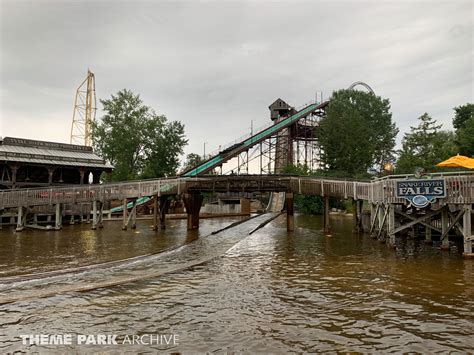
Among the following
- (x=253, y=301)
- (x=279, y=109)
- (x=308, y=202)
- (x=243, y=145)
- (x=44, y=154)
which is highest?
(x=279, y=109)

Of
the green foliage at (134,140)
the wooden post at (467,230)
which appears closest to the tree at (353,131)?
the green foliage at (134,140)

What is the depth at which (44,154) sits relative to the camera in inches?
1539

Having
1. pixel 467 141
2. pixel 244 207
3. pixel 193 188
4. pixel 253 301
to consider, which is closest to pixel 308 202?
pixel 244 207

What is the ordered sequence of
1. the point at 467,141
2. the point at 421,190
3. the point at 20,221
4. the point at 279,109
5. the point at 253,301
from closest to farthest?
the point at 253,301, the point at 421,190, the point at 20,221, the point at 467,141, the point at 279,109

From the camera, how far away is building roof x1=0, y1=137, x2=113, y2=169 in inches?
1406

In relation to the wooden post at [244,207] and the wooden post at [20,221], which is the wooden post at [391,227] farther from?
the wooden post at [244,207]

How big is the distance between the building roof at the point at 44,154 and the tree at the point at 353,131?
3578 cm

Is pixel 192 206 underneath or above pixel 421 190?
underneath

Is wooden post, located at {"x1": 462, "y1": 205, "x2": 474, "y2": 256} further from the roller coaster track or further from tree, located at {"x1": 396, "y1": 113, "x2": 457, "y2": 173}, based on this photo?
the roller coaster track

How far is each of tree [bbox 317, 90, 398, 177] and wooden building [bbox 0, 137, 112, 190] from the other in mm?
35765

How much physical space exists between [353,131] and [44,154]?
4556 centimetres

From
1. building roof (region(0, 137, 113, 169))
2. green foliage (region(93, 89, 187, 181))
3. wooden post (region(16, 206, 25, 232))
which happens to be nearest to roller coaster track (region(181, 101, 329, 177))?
green foliage (region(93, 89, 187, 181))

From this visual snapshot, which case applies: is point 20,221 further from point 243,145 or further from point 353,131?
point 353,131

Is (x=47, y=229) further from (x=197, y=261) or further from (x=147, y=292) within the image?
(x=147, y=292)
